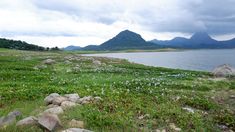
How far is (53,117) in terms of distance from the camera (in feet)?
36.6

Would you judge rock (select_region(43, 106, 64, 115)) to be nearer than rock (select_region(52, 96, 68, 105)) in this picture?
Yes

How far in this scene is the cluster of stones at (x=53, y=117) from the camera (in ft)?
35.8

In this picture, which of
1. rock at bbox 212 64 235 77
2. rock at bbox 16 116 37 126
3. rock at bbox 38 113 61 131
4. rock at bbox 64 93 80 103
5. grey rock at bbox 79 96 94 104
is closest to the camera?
rock at bbox 38 113 61 131

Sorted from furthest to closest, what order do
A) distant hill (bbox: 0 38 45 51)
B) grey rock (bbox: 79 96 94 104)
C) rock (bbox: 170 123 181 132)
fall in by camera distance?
distant hill (bbox: 0 38 45 51), grey rock (bbox: 79 96 94 104), rock (bbox: 170 123 181 132)

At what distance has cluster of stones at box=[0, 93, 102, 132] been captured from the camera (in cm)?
1090

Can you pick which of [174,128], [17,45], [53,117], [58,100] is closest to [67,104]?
[58,100]

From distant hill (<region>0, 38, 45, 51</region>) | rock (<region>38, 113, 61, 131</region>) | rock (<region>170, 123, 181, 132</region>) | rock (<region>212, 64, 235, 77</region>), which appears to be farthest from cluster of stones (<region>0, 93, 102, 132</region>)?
distant hill (<region>0, 38, 45, 51</region>)

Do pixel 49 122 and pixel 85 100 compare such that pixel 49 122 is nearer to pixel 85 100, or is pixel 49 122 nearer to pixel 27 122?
pixel 27 122

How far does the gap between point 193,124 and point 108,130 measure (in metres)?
3.84

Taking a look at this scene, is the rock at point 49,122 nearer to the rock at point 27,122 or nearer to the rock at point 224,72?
the rock at point 27,122

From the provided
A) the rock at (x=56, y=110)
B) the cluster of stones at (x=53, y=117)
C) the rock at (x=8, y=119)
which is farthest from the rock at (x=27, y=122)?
the rock at (x=56, y=110)

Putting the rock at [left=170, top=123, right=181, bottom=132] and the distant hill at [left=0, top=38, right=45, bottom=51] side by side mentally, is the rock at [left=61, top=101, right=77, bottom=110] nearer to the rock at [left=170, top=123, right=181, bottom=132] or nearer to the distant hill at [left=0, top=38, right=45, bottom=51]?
the rock at [left=170, top=123, right=181, bottom=132]

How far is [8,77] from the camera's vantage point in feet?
80.9

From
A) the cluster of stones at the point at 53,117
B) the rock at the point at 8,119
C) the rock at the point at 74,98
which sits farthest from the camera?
the rock at the point at 74,98
